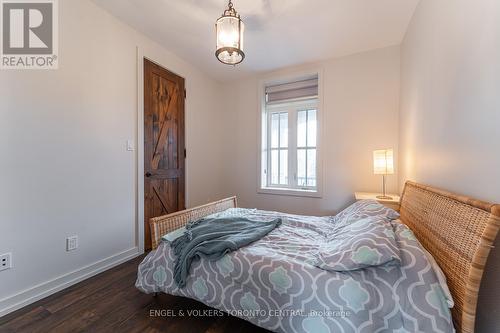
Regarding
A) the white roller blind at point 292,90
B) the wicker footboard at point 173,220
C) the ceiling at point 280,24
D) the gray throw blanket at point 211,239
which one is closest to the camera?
the gray throw blanket at point 211,239

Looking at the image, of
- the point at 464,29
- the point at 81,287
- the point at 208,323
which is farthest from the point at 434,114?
the point at 81,287

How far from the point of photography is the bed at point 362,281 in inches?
37.0

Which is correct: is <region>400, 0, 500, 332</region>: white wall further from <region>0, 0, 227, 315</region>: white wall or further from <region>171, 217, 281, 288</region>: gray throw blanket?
<region>0, 0, 227, 315</region>: white wall

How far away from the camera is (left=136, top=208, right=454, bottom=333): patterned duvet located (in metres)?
0.99

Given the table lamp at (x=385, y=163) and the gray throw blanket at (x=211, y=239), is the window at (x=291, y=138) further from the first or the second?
the gray throw blanket at (x=211, y=239)

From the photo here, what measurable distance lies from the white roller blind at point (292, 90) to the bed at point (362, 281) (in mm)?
2224

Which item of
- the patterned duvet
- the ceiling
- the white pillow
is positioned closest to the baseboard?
the patterned duvet

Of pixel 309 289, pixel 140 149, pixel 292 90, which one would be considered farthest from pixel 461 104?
pixel 140 149

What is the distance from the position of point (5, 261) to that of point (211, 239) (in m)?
1.55

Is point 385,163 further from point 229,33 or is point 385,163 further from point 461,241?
point 229,33

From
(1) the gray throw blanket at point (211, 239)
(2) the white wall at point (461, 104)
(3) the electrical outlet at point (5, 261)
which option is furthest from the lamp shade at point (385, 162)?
(3) the electrical outlet at point (5, 261)

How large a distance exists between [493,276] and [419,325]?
418 mm

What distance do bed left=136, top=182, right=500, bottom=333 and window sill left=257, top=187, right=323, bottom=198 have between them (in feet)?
5.37

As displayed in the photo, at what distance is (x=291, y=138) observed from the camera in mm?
3576
